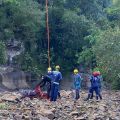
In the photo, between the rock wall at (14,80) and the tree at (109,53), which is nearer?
the tree at (109,53)

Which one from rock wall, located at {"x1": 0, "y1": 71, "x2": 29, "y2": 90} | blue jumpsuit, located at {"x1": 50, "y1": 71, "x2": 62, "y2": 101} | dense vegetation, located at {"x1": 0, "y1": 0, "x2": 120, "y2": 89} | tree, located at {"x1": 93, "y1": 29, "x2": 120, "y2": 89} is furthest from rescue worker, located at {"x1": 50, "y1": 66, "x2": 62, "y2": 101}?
rock wall, located at {"x1": 0, "y1": 71, "x2": 29, "y2": 90}

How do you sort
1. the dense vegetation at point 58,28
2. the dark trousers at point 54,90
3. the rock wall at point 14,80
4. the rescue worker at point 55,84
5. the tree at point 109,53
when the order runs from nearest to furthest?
1. the rescue worker at point 55,84
2. the dark trousers at point 54,90
3. the tree at point 109,53
4. the rock wall at point 14,80
5. the dense vegetation at point 58,28

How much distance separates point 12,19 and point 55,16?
5052 millimetres

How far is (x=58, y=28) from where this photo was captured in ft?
134

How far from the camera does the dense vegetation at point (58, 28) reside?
36.9 meters

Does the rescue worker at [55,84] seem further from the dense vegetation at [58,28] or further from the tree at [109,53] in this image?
the dense vegetation at [58,28]

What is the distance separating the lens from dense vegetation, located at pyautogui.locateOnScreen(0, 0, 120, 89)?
36.9m

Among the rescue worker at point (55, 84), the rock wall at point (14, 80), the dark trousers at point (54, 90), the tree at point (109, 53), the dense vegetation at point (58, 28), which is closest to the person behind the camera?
the rescue worker at point (55, 84)

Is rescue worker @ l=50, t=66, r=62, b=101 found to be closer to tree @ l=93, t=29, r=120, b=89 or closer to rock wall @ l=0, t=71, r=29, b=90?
tree @ l=93, t=29, r=120, b=89

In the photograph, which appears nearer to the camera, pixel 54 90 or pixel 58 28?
pixel 54 90

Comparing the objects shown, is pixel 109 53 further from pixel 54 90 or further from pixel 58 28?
pixel 58 28

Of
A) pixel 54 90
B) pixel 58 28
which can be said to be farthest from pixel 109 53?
pixel 58 28

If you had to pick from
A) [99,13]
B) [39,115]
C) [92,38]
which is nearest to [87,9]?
[99,13]

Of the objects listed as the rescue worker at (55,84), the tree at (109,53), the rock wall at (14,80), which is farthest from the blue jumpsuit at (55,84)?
the rock wall at (14,80)
